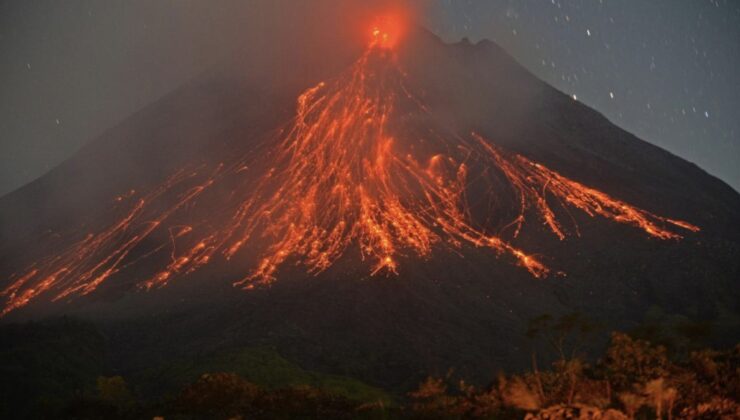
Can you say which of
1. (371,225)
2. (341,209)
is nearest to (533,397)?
(371,225)

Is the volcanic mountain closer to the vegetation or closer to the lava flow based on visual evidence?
the lava flow

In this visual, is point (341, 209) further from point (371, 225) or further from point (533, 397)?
point (533, 397)

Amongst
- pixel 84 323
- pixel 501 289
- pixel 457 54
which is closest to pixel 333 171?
pixel 501 289

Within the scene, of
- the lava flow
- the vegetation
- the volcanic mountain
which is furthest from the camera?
the lava flow

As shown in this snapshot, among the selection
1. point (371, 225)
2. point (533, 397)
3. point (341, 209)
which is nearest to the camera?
point (533, 397)

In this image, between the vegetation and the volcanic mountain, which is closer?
the vegetation

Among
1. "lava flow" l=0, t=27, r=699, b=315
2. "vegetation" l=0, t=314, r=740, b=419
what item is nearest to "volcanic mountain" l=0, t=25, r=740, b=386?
"lava flow" l=0, t=27, r=699, b=315
